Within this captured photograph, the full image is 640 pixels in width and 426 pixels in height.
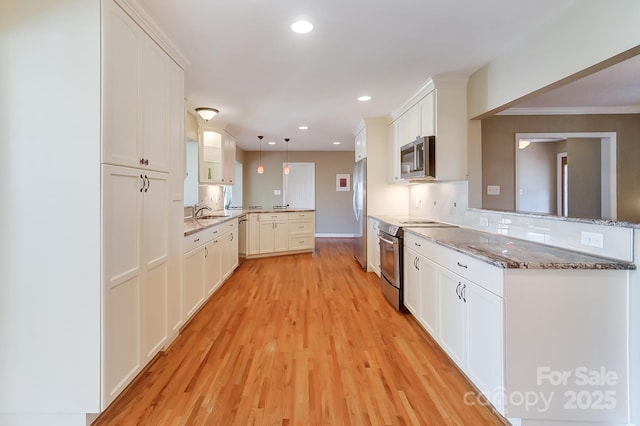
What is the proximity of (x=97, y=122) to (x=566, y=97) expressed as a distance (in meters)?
4.46

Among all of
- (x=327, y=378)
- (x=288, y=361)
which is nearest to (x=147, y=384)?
(x=288, y=361)

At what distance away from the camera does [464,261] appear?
204 cm

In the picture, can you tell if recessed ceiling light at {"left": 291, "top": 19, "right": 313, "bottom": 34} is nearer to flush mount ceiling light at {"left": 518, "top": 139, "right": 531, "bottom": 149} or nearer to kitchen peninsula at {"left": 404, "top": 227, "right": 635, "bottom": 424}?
kitchen peninsula at {"left": 404, "top": 227, "right": 635, "bottom": 424}

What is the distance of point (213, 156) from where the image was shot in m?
5.42

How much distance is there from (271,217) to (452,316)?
447 cm

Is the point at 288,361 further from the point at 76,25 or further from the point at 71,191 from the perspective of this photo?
the point at 76,25

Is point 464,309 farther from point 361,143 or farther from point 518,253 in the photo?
point 361,143

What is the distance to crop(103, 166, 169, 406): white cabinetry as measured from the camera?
171 cm

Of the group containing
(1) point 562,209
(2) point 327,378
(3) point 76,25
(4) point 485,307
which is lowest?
(2) point 327,378

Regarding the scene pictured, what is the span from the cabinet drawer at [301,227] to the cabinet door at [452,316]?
4.35 meters

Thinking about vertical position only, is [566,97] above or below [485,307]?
above

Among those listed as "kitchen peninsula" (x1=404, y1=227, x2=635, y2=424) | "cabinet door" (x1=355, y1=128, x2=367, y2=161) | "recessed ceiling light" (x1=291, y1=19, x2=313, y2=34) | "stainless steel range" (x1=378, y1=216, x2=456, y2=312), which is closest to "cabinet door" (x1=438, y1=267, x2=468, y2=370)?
"kitchen peninsula" (x1=404, y1=227, x2=635, y2=424)

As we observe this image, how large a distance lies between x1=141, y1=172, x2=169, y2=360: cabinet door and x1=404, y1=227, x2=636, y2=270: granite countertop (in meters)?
2.06

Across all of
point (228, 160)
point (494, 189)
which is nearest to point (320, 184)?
point (228, 160)
